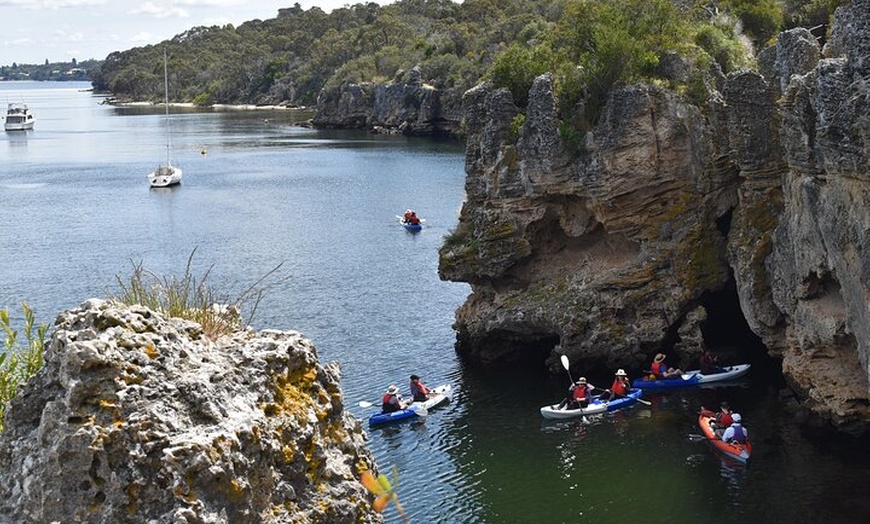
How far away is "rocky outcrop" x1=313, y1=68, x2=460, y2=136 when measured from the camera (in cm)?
12775

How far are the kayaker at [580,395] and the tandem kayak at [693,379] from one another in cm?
243

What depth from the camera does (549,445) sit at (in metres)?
30.4

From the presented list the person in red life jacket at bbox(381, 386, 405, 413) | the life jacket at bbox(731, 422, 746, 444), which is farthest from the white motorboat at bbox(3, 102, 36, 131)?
the life jacket at bbox(731, 422, 746, 444)

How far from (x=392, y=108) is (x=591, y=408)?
10734 centimetres

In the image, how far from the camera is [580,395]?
3288 centimetres

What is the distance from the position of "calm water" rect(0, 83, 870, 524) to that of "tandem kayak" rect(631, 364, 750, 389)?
447mm

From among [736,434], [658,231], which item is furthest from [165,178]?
[736,434]

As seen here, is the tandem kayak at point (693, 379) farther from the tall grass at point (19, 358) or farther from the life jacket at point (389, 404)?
the tall grass at point (19, 358)

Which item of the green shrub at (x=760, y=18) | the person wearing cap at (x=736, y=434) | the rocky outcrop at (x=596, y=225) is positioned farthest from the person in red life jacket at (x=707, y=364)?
the green shrub at (x=760, y=18)

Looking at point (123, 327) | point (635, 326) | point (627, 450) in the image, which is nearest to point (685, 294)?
point (635, 326)

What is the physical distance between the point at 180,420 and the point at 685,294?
2914 centimetres

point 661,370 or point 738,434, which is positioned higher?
point 738,434

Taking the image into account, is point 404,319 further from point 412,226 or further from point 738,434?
point 412,226

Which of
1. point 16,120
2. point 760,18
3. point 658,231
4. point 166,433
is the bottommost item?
point 16,120
